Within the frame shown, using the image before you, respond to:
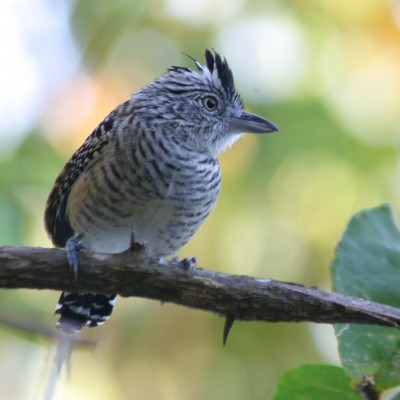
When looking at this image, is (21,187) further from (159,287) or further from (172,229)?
(159,287)

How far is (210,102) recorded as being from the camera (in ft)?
15.4

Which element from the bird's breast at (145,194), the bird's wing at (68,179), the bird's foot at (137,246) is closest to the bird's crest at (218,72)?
the bird's wing at (68,179)

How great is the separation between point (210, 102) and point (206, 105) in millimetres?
37

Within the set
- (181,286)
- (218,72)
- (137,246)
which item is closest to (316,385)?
(181,286)

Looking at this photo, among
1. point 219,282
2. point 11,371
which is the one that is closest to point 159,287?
point 219,282

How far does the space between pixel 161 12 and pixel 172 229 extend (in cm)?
284

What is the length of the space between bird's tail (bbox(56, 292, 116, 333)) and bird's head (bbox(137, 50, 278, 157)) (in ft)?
3.10

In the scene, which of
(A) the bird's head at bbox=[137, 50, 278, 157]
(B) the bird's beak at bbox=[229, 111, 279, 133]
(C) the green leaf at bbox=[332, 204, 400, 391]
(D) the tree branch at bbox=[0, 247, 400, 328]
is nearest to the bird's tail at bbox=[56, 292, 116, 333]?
(A) the bird's head at bbox=[137, 50, 278, 157]

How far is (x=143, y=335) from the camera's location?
19.8 feet

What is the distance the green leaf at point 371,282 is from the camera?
2.30 m

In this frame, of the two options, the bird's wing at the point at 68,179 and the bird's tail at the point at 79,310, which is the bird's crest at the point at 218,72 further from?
the bird's tail at the point at 79,310

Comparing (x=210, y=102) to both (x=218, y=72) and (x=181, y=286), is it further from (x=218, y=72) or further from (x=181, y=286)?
(x=181, y=286)

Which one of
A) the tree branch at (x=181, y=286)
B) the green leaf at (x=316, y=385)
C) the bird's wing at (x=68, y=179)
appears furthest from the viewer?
the bird's wing at (x=68, y=179)

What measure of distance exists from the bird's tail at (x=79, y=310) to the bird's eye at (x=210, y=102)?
115cm
